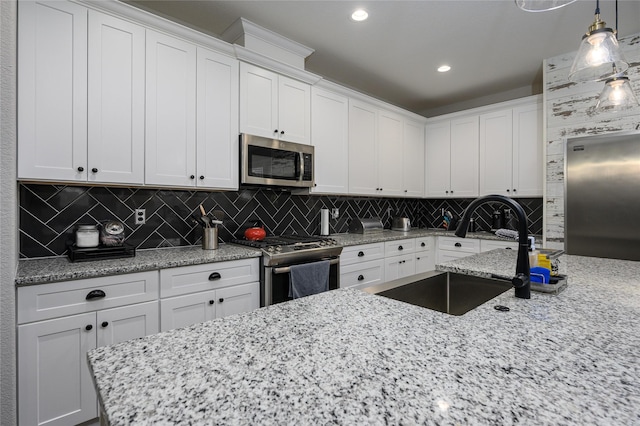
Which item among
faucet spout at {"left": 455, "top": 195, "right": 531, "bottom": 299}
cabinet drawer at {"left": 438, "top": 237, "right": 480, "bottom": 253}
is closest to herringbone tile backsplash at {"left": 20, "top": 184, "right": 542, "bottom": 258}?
cabinet drawer at {"left": 438, "top": 237, "right": 480, "bottom": 253}

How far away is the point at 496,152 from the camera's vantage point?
379 cm

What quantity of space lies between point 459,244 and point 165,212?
10.6ft

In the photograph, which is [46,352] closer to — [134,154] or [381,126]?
[134,154]

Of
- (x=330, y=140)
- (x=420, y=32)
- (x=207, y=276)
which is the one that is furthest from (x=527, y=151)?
(x=207, y=276)

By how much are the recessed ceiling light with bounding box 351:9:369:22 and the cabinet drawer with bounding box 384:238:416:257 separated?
2109 millimetres

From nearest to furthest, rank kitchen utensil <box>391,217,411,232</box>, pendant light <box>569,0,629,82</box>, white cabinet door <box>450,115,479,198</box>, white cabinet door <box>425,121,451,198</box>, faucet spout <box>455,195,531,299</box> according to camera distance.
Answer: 1. faucet spout <box>455,195,531,299</box>
2. pendant light <box>569,0,629,82</box>
3. white cabinet door <box>450,115,479,198</box>
4. kitchen utensil <box>391,217,411,232</box>
5. white cabinet door <box>425,121,451,198</box>

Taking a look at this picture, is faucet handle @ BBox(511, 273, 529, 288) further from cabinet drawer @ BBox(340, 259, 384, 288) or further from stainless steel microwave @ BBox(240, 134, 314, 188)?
stainless steel microwave @ BBox(240, 134, 314, 188)

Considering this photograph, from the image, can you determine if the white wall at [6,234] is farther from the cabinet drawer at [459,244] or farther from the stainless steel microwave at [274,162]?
the cabinet drawer at [459,244]

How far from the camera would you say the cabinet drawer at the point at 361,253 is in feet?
9.50

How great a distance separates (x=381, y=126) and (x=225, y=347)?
11.5ft

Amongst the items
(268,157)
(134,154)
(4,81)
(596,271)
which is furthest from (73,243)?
(596,271)

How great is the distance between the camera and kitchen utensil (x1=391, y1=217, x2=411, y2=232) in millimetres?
4129

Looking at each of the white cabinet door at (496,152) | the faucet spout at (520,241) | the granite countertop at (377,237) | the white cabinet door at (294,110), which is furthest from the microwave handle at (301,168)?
the white cabinet door at (496,152)

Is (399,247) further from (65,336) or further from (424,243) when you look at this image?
(65,336)
